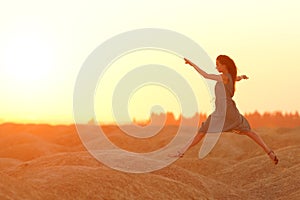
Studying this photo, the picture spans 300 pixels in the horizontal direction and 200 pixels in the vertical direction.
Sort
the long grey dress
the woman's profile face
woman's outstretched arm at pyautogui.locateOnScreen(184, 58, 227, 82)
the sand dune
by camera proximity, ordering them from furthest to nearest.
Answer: the sand dune → the long grey dress → the woman's profile face → woman's outstretched arm at pyautogui.locateOnScreen(184, 58, 227, 82)

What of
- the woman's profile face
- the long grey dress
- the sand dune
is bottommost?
the sand dune

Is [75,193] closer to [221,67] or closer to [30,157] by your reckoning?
[221,67]

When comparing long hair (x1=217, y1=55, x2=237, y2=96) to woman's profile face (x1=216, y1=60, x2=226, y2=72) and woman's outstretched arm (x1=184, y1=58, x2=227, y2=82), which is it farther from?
woman's outstretched arm (x1=184, y1=58, x2=227, y2=82)

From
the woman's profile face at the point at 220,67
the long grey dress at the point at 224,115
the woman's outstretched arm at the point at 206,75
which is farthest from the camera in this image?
the long grey dress at the point at 224,115

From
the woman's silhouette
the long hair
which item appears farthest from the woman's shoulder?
the long hair

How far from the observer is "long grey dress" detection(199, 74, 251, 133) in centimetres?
1664

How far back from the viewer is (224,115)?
55.3ft

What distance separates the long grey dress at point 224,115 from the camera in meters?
16.6

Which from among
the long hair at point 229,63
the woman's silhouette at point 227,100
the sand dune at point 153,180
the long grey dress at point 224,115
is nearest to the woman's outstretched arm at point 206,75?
the woman's silhouette at point 227,100

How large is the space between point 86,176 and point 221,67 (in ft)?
28.0

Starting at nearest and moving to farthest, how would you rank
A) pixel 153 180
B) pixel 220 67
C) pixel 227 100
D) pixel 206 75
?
pixel 206 75 < pixel 220 67 < pixel 227 100 < pixel 153 180

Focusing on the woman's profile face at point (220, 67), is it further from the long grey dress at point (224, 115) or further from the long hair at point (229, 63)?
the long grey dress at point (224, 115)

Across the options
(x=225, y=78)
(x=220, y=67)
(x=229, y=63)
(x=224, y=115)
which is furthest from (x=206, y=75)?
(x=224, y=115)

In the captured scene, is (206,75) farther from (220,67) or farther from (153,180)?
(153,180)
